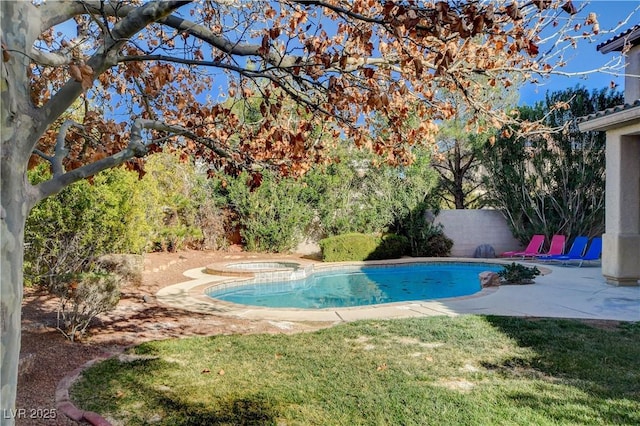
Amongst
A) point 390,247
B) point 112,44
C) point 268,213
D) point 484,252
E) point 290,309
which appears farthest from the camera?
point 484,252

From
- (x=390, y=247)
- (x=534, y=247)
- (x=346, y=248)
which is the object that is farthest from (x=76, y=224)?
(x=534, y=247)

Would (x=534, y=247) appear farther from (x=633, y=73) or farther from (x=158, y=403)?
(x=158, y=403)

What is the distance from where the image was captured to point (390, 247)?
20234mm

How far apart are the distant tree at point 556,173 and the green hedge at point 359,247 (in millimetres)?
5788

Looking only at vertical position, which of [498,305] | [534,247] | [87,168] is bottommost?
[498,305]

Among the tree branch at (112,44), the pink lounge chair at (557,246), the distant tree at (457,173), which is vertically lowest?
the pink lounge chair at (557,246)

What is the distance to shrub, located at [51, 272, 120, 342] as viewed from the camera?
670cm

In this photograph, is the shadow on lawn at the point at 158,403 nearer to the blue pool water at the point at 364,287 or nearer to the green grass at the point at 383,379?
the green grass at the point at 383,379

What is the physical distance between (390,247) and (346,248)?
2.21 m

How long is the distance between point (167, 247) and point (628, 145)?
1571cm

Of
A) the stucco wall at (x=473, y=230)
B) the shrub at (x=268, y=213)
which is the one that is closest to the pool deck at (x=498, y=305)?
the shrub at (x=268, y=213)

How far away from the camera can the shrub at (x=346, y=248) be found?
62.8 ft

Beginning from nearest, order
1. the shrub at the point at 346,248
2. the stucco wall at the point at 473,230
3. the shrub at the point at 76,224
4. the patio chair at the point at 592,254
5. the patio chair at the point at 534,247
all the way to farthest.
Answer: the shrub at the point at 76,224, the patio chair at the point at 592,254, the patio chair at the point at 534,247, the shrub at the point at 346,248, the stucco wall at the point at 473,230

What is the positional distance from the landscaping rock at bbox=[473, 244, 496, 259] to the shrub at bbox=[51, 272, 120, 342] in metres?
18.0
